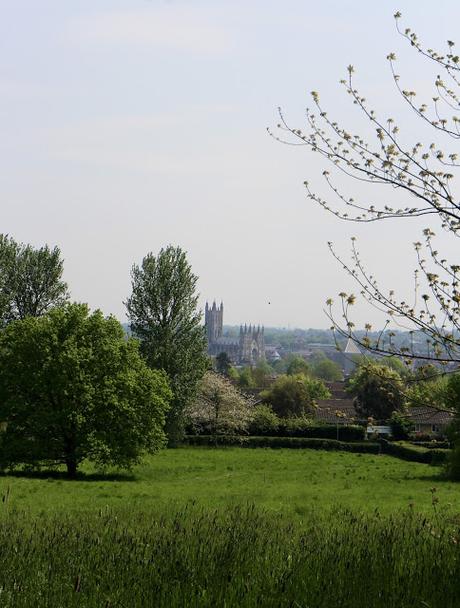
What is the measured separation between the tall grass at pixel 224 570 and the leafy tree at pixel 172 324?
154ft

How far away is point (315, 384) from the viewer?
116 metres

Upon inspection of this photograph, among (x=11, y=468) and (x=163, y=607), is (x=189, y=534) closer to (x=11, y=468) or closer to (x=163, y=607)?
(x=163, y=607)

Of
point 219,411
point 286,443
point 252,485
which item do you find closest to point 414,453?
point 286,443

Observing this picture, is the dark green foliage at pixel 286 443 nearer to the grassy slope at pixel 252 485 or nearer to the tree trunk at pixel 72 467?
the grassy slope at pixel 252 485

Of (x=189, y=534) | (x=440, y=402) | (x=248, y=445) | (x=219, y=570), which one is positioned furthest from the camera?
(x=248, y=445)

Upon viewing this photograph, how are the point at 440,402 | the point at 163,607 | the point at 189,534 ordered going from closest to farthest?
the point at 163,607 < the point at 440,402 < the point at 189,534

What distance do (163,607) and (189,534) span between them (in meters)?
3.65

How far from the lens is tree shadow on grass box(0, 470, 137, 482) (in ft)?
121

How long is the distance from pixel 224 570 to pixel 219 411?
5797 centimetres

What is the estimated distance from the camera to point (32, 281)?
190ft

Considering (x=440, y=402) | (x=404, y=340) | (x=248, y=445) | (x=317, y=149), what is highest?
(x=317, y=149)

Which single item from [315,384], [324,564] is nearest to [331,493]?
[324,564]

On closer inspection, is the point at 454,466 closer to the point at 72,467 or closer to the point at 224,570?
the point at 72,467

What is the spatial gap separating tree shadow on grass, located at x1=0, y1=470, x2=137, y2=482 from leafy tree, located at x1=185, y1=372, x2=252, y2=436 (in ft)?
82.8
